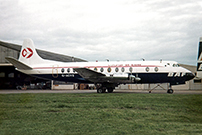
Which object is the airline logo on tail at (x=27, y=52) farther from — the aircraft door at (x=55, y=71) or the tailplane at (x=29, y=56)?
the aircraft door at (x=55, y=71)

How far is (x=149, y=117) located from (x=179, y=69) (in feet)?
58.4

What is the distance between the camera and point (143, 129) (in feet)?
28.1

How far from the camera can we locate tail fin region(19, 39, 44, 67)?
3231 centimetres

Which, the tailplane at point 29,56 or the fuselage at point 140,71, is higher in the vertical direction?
the tailplane at point 29,56

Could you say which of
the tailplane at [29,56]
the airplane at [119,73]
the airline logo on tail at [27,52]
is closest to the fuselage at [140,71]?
the airplane at [119,73]

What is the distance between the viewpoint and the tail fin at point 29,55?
1272 inches

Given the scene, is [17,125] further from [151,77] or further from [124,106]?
[151,77]

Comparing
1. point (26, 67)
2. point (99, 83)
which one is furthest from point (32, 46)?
point (99, 83)

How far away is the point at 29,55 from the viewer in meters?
32.6

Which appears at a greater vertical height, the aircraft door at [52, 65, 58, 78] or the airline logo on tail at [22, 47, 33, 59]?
the airline logo on tail at [22, 47, 33, 59]

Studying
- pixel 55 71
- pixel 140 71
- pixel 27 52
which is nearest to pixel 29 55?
pixel 27 52

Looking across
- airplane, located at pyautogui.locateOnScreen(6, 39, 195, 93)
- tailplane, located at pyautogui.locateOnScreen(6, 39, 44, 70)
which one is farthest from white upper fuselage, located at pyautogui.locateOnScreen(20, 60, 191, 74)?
tailplane, located at pyautogui.locateOnScreen(6, 39, 44, 70)

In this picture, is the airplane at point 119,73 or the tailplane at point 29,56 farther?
the tailplane at point 29,56

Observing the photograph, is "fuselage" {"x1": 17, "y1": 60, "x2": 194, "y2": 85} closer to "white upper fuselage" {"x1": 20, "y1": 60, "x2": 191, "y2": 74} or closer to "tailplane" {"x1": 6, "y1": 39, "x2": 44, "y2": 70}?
"white upper fuselage" {"x1": 20, "y1": 60, "x2": 191, "y2": 74}
